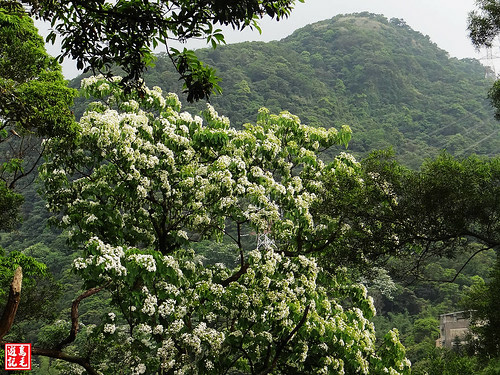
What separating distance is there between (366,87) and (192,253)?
190ft

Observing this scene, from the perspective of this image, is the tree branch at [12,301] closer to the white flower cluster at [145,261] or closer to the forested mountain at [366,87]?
the white flower cluster at [145,261]

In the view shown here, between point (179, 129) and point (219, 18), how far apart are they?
4.98 metres

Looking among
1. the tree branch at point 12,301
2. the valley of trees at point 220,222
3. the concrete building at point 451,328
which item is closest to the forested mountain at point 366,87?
the concrete building at point 451,328

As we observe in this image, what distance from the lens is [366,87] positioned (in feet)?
202

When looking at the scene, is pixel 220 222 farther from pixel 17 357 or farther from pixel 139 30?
pixel 139 30

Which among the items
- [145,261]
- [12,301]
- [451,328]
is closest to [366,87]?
[451,328]

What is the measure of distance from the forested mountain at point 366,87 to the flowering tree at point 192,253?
1309 inches

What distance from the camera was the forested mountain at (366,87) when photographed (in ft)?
152

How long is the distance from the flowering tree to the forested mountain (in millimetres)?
Result: 33245

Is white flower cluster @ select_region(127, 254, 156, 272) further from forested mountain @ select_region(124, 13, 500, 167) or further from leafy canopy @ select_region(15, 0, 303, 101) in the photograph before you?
forested mountain @ select_region(124, 13, 500, 167)

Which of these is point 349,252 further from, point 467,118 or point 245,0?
point 467,118

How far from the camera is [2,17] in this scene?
20.6ft

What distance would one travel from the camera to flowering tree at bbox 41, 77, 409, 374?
20.7ft

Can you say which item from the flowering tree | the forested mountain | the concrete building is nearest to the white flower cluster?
the flowering tree
